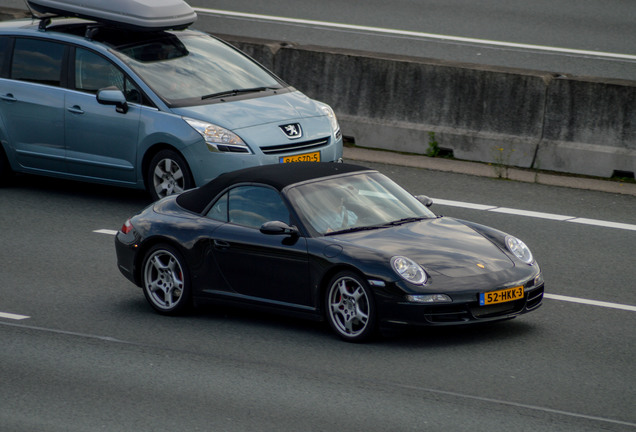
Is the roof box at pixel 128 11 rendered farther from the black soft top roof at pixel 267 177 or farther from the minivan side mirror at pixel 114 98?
the black soft top roof at pixel 267 177

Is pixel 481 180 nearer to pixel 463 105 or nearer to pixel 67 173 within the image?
pixel 463 105

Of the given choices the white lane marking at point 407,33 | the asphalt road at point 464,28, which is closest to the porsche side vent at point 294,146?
the asphalt road at point 464,28

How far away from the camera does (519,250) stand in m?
9.31

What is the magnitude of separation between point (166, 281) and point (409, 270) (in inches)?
93.4

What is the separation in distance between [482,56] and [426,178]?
5.81m

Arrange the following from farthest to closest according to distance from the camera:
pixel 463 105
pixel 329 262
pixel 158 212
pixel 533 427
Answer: pixel 463 105 < pixel 158 212 < pixel 329 262 < pixel 533 427

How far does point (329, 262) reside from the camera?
876 cm

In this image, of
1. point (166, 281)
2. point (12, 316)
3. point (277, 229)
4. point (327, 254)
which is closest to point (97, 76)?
point (166, 281)

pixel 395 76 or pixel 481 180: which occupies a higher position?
pixel 395 76

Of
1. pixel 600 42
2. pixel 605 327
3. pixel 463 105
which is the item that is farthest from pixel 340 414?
pixel 600 42

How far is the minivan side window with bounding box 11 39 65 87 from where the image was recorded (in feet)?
45.3

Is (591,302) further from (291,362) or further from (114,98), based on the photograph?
(114,98)

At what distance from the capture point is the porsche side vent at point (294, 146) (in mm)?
12531

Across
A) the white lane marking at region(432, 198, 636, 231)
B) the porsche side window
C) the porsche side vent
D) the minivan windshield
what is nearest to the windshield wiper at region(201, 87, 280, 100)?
the minivan windshield
